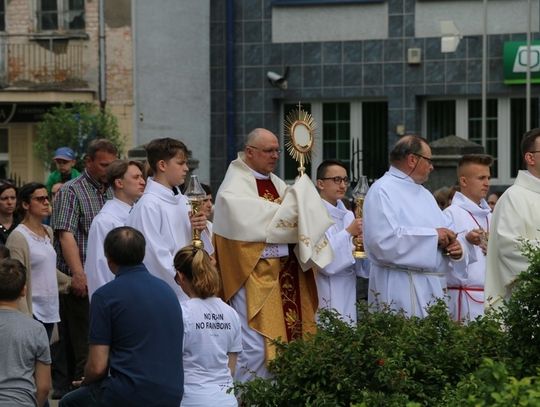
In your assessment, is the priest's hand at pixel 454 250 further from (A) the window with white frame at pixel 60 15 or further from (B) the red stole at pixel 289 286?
(A) the window with white frame at pixel 60 15

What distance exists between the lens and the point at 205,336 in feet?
27.4

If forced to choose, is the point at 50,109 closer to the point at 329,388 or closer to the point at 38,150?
the point at 38,150

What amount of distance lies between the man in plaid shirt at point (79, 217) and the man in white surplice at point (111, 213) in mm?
503

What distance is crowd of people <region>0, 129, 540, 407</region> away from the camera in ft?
26.5

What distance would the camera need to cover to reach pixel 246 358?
399 inches

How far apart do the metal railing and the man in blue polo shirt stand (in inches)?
797

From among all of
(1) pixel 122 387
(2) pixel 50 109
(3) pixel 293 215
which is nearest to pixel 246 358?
(3) pixel 293 215

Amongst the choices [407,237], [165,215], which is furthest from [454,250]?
[165,215]

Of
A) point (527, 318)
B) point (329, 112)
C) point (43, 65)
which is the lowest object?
point (527, 318)

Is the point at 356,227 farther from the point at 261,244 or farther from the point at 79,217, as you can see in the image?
the point at 79,217

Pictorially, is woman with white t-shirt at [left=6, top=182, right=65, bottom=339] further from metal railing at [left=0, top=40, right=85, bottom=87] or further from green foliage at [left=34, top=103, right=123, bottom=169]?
metal railing at [left=0, top=40, right=85, bottom=87]

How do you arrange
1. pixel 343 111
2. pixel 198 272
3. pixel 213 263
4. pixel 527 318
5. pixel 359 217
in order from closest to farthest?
pixel 527 318
pixel 198 272
pixel 213 263
pixel 359 217
pixel 343 111

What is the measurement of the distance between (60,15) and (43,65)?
40.0 inches

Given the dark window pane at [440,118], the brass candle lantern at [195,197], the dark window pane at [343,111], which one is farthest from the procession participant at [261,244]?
the dark window pane at [343,111]
